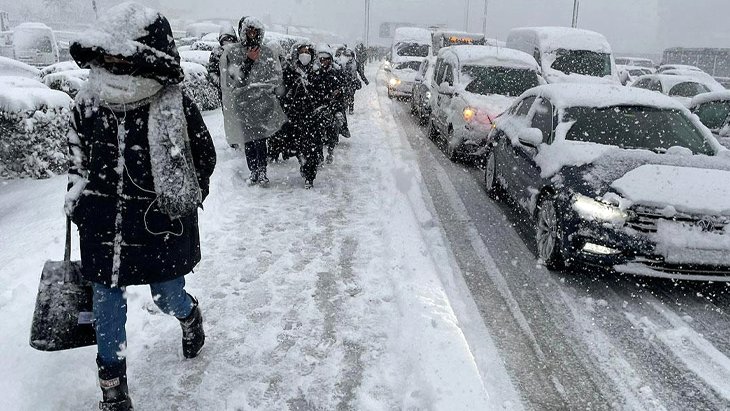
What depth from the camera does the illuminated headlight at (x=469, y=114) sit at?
30.9 feet

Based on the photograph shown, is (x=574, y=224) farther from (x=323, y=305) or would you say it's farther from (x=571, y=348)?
(x=323, y=305)

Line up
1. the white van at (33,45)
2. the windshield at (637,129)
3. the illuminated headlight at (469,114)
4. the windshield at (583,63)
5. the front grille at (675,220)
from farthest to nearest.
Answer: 1. the white van at (33,45)
2. the windshield at (583,63)
3. the illuminated headlight at (469,114)
4. the windshield at (637,129)
5. the front grille at (675,220)

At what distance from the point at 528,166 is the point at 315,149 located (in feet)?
9.08

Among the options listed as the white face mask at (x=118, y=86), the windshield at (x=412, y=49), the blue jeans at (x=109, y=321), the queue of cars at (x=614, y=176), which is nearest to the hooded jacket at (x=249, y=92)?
the queue of cars at (x=614, y=176)

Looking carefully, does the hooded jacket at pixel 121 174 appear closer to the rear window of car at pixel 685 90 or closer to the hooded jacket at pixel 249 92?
the hooded jacket at pixel 249 92

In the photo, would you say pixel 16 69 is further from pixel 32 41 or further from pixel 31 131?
pixel 32 41

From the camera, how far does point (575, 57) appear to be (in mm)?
14062

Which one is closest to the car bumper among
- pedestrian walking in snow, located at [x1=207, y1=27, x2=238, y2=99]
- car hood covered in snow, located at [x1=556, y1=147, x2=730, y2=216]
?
car hood covered in snow, located at [x1=556, y1=147, x2=730, y2=216]

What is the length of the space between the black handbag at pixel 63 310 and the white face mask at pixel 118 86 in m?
0.71

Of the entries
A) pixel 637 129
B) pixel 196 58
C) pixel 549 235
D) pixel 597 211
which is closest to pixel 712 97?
pixel 637 129

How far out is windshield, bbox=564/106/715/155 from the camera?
18.0 ft

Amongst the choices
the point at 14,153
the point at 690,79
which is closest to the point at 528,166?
the point at 14,153

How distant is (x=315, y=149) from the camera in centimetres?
731

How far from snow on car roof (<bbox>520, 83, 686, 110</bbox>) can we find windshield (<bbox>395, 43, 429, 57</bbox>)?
1641 cm
